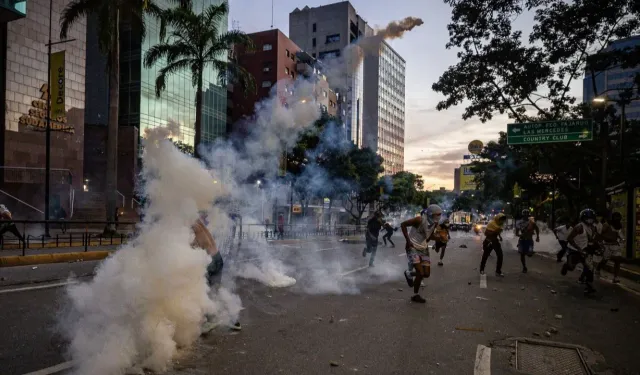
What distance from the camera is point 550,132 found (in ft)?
62.0

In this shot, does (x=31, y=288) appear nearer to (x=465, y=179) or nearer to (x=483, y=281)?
(x=483, y=281)

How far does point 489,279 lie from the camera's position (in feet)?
37.2

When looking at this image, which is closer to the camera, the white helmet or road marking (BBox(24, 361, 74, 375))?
road marking (BBox(24, 361, 74, 375))

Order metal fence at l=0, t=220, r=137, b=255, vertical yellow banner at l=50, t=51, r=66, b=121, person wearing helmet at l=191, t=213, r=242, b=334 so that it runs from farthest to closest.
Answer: vertical yellow banner at l=50, t=51, r=66, b=121, metal fence at l=0, t=220, r=137, b=255, person wearing helmet at l=191, t=213, r=242, b=334

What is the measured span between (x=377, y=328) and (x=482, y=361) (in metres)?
1.55

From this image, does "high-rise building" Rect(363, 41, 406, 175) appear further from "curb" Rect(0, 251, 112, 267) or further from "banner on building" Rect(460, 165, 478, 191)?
"curb" Rect(0, 251, 112, 267)

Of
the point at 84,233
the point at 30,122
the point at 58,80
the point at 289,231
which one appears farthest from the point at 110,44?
the point at 289,231

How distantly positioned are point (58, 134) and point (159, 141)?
26.3m

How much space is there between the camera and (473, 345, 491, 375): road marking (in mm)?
4496

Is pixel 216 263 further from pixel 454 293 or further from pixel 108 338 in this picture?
pixel 454 293

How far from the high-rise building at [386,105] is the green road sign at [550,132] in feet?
304

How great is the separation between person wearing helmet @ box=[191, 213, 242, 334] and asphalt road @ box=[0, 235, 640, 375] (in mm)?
197

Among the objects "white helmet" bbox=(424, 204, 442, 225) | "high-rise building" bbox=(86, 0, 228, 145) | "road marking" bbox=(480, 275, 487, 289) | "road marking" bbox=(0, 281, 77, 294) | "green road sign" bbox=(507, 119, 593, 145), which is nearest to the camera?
"road marking" bbox=(0, 281, 77, 294)

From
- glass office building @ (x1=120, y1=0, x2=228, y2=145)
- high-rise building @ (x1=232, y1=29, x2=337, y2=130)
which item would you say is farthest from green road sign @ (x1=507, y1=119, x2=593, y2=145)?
high-rise building @ (x1=232, y1=29, x2=337, y2=130)
